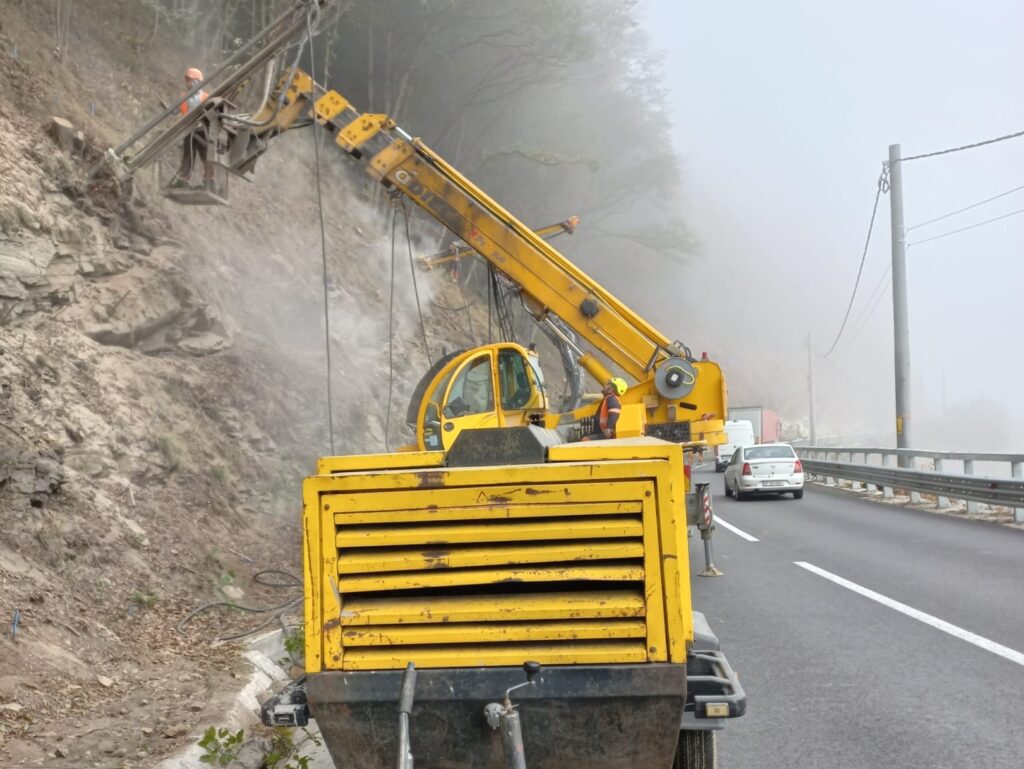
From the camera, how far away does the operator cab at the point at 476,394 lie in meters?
8.34

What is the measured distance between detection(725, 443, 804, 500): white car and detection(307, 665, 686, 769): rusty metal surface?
2032 centimetres

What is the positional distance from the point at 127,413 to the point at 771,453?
57.1ft

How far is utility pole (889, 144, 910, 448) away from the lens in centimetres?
2419

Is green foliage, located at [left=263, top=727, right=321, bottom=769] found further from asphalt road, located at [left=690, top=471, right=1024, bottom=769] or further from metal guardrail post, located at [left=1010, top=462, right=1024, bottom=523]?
metal guardrail post, located at [left=1010, top=462, right=1024, bottom=523]

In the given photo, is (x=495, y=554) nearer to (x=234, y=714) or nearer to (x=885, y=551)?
(x=234, y=714)

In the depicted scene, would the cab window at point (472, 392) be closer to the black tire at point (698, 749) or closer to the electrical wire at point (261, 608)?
the electrical wire at point (261, 608)

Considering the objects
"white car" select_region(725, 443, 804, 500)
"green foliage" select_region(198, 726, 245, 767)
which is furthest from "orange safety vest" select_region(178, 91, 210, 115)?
"white car" select_region(725, 443, 804, 500)

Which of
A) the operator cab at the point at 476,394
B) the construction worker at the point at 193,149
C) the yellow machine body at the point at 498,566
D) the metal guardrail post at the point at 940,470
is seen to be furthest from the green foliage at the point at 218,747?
the metal guardrail post at the point at 940,470

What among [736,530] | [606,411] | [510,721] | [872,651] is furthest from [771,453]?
[510,721]

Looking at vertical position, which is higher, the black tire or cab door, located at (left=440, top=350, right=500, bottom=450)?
cab door, located at (left=440, top=350, right=500, bottom=450)

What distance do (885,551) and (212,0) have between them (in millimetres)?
17503

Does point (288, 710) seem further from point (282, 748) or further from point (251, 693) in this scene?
point (251, 693)

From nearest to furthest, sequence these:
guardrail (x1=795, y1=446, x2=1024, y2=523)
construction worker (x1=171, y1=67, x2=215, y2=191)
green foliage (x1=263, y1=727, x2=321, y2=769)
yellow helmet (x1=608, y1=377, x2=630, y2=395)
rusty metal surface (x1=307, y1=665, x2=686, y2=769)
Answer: rusty metal surface (x1=307, y1=665, x2=686, y2=769)
green foliage (x1=263, y1=727, x2=321, y2=769)
yellow helmet (x1=608, y1=377, x2=630, y2=395)
construction worker (x1=171, y1=67, x2=215, y2=191)
guardrail (x1=795, y1=446, x2=1024, y2=523)

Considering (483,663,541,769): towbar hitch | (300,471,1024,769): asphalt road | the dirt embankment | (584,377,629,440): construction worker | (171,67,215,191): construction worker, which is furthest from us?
(171,67,215,191): construction worker
